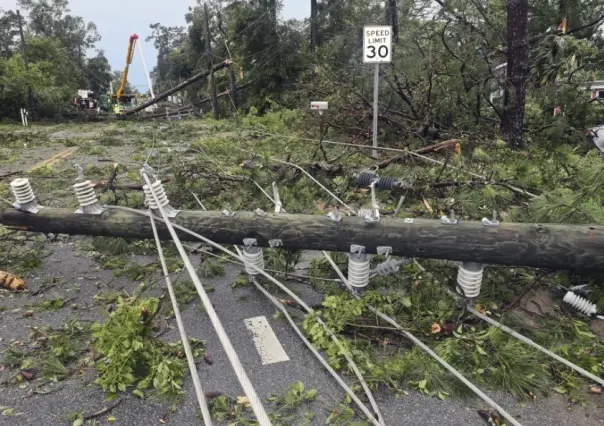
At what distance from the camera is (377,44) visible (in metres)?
6.71

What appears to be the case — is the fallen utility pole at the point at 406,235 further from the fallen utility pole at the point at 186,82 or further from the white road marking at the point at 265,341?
the fallen utility pole at the point at 186,82

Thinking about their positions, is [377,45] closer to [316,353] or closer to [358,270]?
[358,270]

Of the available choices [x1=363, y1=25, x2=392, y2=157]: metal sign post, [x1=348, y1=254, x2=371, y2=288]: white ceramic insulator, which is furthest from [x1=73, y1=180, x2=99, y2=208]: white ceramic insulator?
[x1=363, y1=25, x2=392, y2=157]: metal sign post

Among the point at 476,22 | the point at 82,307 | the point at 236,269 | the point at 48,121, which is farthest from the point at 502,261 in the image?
the point at 48,121

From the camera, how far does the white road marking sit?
2.60m

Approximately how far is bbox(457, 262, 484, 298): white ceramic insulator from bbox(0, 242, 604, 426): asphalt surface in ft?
2.28

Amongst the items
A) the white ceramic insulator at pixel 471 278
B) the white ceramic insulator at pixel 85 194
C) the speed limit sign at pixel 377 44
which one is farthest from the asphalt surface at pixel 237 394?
the speed limit sign at pixel 377 44

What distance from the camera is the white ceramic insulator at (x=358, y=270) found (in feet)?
9.60

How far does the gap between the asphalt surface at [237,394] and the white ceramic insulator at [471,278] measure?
27.3 inches

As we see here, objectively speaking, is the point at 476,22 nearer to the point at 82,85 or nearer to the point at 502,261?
the point at 502,261

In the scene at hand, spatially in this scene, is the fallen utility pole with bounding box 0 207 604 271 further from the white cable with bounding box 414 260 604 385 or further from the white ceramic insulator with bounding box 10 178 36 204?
the white ceramic insulator with bounding box 10 178 36 204

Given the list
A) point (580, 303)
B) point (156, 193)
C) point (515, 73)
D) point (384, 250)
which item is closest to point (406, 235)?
point (384, 250)

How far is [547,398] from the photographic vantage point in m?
2.23

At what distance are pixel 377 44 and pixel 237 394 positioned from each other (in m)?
5.86
